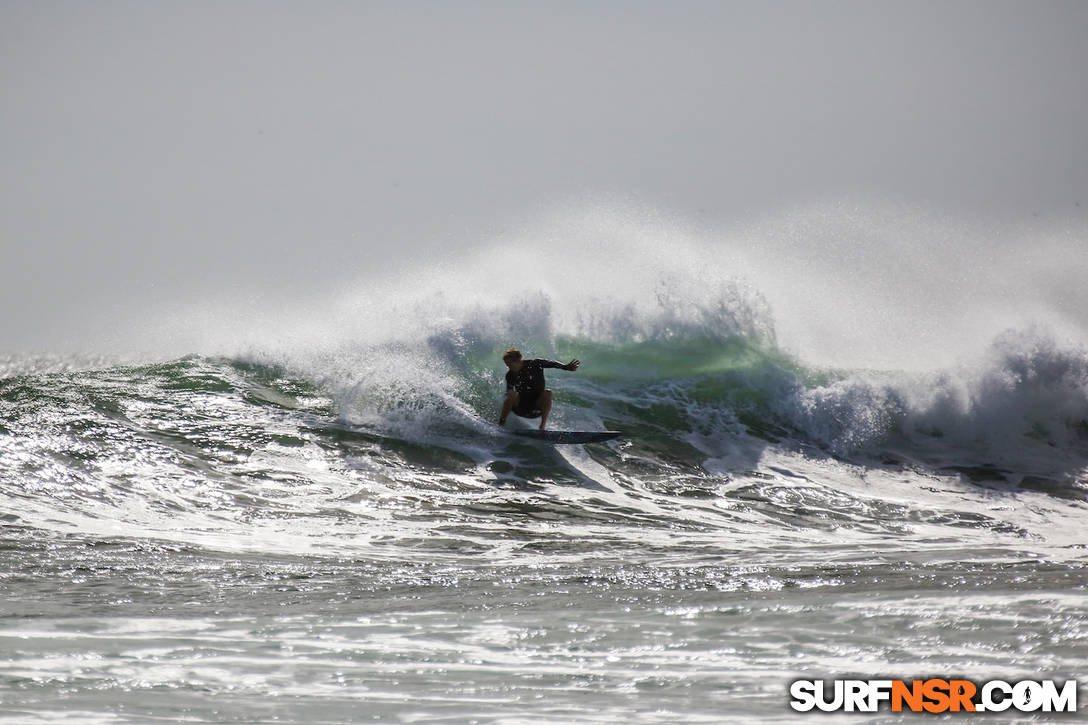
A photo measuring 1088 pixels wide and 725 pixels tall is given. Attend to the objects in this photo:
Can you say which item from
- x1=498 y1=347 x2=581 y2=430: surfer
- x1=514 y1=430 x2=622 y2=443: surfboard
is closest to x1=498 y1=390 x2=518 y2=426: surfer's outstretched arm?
x1=498 y1=347 x2=581 y2=430: surfer

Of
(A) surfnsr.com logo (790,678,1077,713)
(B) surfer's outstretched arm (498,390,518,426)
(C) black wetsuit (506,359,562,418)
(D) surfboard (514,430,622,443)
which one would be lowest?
(A) surfnsr.com logo (790,678,1077,713)

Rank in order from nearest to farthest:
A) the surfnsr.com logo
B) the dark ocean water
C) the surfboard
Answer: the surfnsr.com logo → the dark ocean water → the surfboard

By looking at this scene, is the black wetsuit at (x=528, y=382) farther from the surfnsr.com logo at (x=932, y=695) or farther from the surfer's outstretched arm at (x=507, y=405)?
the surfnsr.com logo at (x=932, y=695)

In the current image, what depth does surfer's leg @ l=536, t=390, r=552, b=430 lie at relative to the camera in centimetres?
1030

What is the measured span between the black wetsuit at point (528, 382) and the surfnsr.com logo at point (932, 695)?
7251 millimetres

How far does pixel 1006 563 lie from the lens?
230 inches

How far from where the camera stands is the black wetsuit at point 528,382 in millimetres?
10406

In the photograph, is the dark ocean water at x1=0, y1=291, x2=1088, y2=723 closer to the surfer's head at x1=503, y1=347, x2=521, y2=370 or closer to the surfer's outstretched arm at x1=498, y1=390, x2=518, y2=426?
the surfer's outstretched arm at x1=498, y1=390, x2=518, y2=426

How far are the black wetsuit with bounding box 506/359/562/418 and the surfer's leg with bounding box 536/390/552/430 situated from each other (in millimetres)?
45

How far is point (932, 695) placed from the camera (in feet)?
10.3

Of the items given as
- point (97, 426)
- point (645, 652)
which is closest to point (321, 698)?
point (645, 652)

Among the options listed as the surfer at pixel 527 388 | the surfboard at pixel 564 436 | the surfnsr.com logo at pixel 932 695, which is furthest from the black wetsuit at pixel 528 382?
the surfnsr.com logo at pixel 932 695

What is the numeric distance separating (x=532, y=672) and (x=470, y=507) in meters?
4.42

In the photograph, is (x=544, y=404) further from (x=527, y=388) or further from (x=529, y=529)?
(x=529, y=529)
